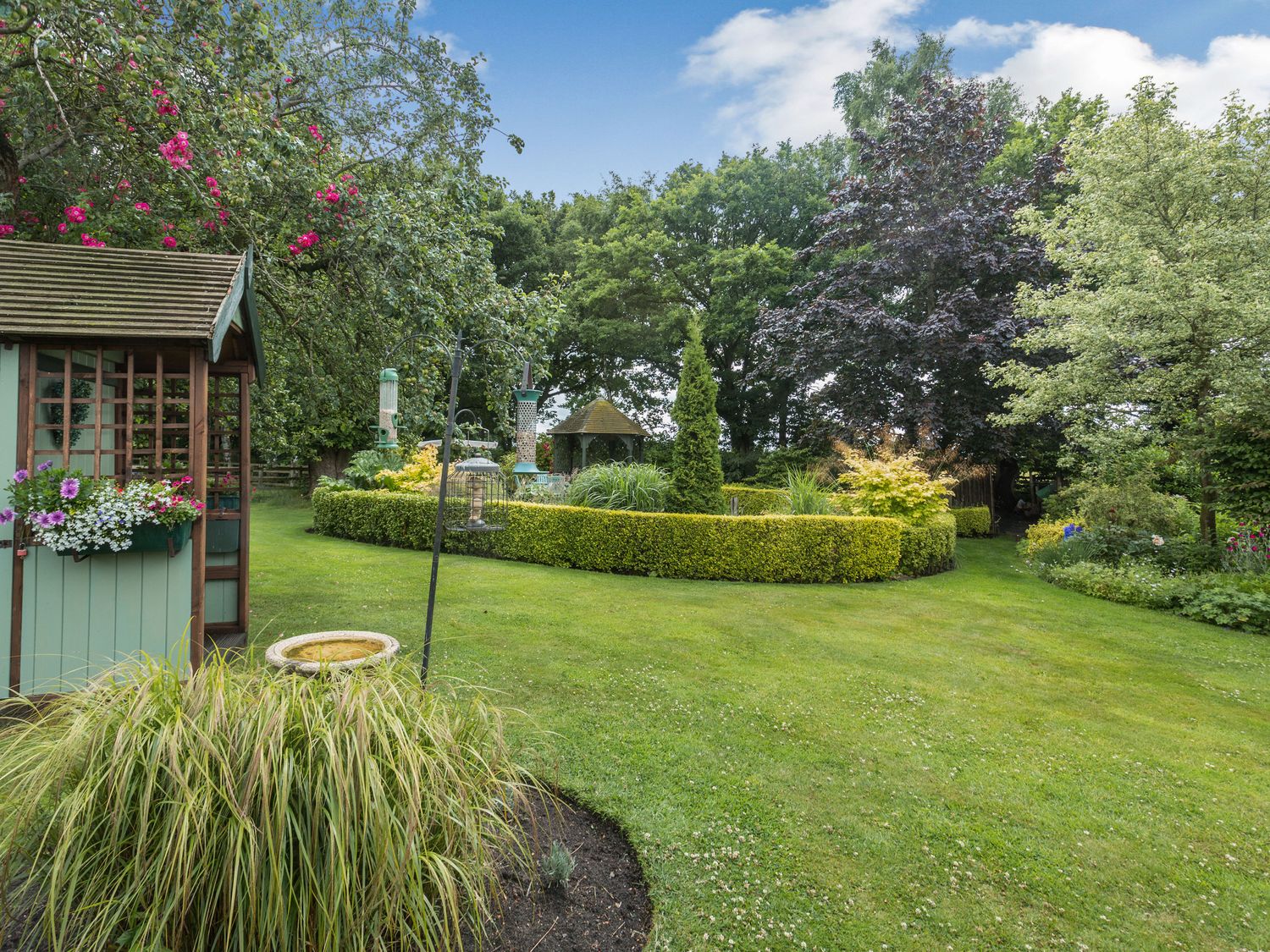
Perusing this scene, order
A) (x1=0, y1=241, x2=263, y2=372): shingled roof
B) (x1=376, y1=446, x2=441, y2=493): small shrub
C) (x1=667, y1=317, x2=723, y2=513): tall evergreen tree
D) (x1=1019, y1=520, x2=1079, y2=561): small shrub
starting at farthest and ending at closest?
(x1=376, y1=446, x2=441, y2=493): small shrub < (x1=1019, y1=520, x2=1079, y2=561): small shrub < (x1=667, y1=317, x2=723, y2=513): tall evergreen tree < (x1=0, y1=241, x2=263, y2=372): shingled roof

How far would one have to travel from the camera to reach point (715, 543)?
841cm

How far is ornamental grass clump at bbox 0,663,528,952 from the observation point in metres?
1.52

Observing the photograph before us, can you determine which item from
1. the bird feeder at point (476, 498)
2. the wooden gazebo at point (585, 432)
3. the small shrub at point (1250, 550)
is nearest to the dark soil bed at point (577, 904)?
the bird feeder at point (476, 498)

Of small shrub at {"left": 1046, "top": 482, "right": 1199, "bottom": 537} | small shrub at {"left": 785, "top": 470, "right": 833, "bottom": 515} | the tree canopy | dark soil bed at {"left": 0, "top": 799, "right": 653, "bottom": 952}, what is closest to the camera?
dark soil bed at {"left": 0, "top": 799, "right": 653, "bottom": 952}

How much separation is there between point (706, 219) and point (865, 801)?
20093mm

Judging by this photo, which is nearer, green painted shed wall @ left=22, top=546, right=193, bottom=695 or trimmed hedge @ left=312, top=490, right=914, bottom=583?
green painted shed wall @ left=22, top=546, right=193, bottom=695

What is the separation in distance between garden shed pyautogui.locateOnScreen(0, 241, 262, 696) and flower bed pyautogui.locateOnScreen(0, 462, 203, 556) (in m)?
0.12

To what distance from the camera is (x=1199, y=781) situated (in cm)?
337

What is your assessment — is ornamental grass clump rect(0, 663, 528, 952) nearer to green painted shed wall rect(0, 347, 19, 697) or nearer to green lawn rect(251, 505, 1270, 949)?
green lawn rect(251, 505, 1270, 949)

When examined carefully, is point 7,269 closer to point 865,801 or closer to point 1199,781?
point 865,801

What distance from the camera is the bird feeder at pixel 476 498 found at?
5.36 m

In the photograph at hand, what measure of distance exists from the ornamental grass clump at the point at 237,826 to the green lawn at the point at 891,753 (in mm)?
991

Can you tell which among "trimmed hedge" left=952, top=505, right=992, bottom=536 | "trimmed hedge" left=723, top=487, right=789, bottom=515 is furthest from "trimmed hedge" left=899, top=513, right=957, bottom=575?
"trimmed hedge" left=952, top=505, right=992, bottom=536

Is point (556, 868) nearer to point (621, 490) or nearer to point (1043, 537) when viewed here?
point (621, 490)
